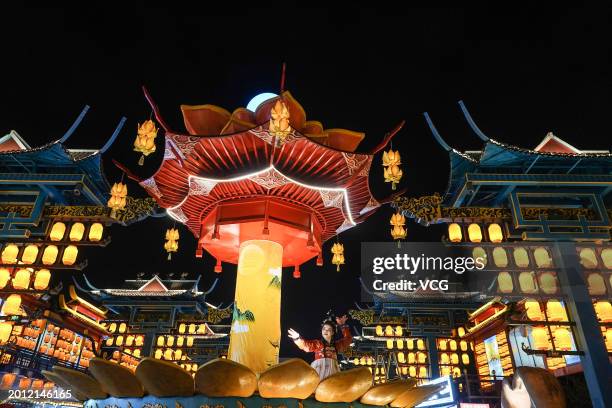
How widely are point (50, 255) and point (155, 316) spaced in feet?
54.8

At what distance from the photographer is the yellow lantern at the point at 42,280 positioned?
14945 mm

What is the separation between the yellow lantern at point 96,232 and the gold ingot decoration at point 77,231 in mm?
349

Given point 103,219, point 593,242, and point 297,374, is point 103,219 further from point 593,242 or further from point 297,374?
point 593,242

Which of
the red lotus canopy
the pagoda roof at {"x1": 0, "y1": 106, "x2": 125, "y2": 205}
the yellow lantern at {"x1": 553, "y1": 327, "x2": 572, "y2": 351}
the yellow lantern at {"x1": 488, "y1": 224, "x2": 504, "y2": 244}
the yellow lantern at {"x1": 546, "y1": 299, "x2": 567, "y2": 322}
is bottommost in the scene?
the yellow lantern at {"x1": 553, "y1": 327, "x2": 572, "y2": 351}

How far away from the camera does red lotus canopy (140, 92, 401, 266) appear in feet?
25.2

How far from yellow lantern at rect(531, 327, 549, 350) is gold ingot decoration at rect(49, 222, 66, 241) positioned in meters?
18.3

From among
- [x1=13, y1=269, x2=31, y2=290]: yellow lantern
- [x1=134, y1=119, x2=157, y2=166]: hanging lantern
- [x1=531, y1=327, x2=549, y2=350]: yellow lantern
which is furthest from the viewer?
[x1=531, y1=327, x2=549, y2=350]: yellow lantern

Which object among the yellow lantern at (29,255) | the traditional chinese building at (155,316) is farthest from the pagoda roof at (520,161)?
the traditional chinese building at (155,316)

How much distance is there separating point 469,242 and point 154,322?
24.2 metres

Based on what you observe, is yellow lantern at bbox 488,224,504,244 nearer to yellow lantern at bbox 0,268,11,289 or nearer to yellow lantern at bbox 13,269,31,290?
yellow lantern at bbox 13,269,31,290

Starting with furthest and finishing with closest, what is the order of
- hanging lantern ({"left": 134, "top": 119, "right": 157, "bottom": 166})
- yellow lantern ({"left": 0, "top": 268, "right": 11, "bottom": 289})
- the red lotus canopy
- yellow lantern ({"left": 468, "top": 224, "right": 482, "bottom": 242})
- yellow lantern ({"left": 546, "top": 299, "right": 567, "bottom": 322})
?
yellow lantern ({"left": 0, "top": 268, "right": 11, "bottom": 289}) < yellow lantern ({"left": 468, "top": 224, "right": 482, "bottom": 242}) < yellow lantern ({"left": 546, "top": 299, "right": 567, "bottom": 322}) < hanging lantern ({"left": 134, "top": 119, "right": 157, "bottom": 166}) < the red lotus canopy

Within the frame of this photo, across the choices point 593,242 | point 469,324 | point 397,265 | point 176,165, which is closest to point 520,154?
point 593,242

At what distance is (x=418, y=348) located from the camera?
1171 inches

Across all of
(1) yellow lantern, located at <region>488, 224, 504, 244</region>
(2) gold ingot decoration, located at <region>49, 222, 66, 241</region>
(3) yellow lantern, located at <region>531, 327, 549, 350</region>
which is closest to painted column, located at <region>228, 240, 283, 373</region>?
(1) yellow lantern, located at <region>488, 224, 504, 244</region>
